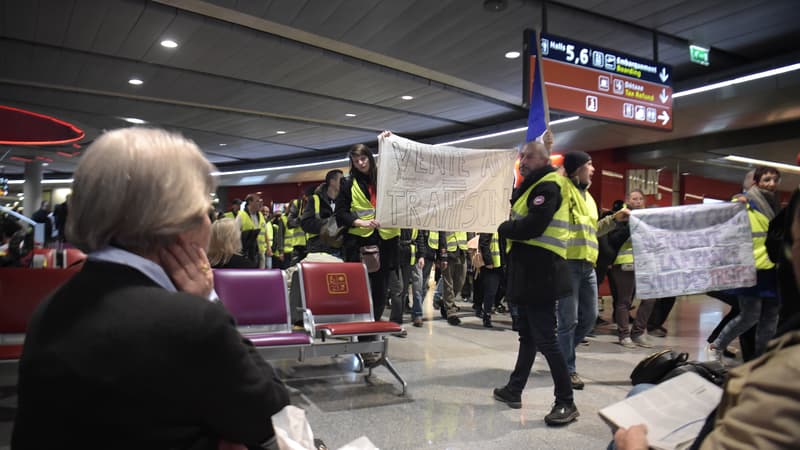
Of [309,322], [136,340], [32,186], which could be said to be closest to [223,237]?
[309,322]

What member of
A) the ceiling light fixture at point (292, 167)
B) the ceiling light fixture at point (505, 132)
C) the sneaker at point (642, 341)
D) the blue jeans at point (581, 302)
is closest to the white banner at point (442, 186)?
the blue jeans at point (581, 302)

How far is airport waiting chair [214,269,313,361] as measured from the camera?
12.0 ft

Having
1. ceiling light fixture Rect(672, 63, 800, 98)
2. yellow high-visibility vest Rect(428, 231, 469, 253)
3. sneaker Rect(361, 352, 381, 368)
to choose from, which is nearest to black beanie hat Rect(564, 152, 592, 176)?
sneaker Rect(361, 352, 381, 368)

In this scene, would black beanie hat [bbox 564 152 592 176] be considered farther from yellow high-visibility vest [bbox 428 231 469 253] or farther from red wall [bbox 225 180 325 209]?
red wall [bbox 225 180 325 209]

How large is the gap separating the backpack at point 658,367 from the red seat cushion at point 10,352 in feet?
10.2

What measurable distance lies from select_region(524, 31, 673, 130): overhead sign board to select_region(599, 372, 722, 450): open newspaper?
12.2ft

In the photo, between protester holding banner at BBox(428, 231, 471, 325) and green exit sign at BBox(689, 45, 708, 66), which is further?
protester holding banner at BBox(428, 231, 471, 325)

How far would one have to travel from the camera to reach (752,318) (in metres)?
4.29

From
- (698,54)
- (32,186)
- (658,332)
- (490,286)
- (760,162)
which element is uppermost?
(698,54)

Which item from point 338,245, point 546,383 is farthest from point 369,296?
point 546,383

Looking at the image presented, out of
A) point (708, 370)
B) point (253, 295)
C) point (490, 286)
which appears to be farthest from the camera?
point (490, 286)

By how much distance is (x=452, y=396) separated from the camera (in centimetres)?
373

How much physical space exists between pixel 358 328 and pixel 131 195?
288 centimetres

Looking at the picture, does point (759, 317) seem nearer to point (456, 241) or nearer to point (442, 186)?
point (442, 186)
